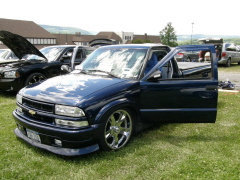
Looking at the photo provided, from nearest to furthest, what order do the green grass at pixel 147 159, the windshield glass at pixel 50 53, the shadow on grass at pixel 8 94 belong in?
the green grass at pixel 147 159, the shadow on grass at pixel 8 94, the windshield glass at pixel 50 53

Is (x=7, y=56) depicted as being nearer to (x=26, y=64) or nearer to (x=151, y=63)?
(x=26, y=64)

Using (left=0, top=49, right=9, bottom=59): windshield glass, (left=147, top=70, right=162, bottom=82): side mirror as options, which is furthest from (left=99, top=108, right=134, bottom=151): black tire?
(left=0, top=49, right=9, bottom=59): windshield glass

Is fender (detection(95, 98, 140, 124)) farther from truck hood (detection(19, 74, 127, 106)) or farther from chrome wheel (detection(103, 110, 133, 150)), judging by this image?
truck hood (detection(19, 74, 127, 106))

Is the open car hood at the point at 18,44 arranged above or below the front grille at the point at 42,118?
above

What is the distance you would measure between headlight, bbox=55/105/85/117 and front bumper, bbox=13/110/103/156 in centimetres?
20

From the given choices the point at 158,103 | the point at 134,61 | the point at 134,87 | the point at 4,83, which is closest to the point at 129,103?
the point at 134,87

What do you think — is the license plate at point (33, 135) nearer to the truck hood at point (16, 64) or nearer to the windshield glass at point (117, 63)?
the windshield glass at point (117, 63)

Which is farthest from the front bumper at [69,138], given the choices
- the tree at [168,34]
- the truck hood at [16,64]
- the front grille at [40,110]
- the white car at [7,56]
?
the tree at [168,34]

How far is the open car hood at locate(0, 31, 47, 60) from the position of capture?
273 inches

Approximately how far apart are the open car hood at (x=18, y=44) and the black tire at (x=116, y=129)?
4562 mm

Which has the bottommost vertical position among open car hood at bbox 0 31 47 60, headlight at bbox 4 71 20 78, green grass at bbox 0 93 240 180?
green grass at bbox 0 93 240 180

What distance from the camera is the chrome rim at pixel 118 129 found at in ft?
12.2

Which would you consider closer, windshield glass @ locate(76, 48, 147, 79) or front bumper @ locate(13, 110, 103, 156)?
front bumper @ locate(13, 110, 103, 156)

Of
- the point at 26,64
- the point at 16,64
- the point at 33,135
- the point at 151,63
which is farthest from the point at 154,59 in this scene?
the point at 16,64
